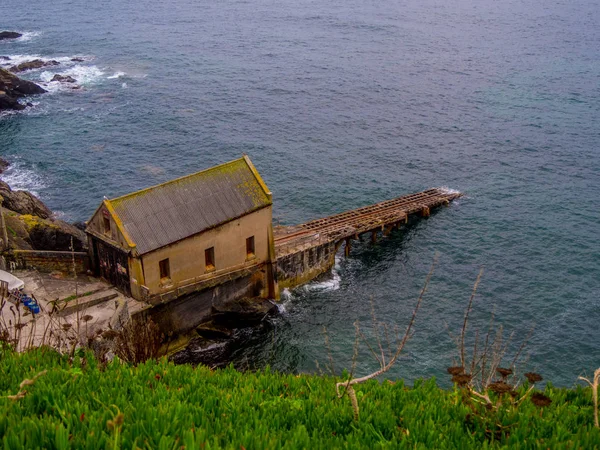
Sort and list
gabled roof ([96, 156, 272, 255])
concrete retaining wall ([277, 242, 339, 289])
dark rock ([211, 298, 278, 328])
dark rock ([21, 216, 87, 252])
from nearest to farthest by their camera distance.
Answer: gabled roof ([96, 156, 272, 255])
dark rock ([211, 298, 278, 328])
dark rock ([21, 216, 87, 252])
concrete retaining wall ([277, 242, 339, 289])

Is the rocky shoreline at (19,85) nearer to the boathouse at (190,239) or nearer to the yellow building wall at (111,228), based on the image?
the boathouse at (190,239)

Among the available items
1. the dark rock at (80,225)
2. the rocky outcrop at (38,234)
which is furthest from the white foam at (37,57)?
the rocky outcrop at (38,234)

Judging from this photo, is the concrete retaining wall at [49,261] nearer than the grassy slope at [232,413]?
No

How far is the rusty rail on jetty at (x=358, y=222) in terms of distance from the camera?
2370 inches

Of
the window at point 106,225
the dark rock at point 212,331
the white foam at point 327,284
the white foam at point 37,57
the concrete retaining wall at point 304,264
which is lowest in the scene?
the white foam at point 327,284

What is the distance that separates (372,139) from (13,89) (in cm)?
5425

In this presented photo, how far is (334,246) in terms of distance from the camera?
62219 millimetres

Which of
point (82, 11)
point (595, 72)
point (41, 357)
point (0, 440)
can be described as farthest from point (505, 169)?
point (82, 11)

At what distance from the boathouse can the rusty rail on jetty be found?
15.5ft

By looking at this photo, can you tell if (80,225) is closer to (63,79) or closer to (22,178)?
(22,178)

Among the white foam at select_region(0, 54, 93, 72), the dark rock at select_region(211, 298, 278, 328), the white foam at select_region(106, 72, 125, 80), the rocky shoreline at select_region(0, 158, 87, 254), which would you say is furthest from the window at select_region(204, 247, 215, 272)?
the white foam at select_region(0, 54, 93, 72)

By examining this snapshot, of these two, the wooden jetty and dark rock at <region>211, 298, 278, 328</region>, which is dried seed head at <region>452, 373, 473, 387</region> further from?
the wooden jetty

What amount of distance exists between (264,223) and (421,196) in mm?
26708

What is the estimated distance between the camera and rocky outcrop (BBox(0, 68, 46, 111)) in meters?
98.6
